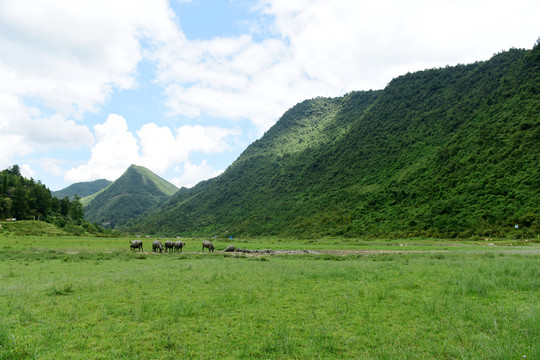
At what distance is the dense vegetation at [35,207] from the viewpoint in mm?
90719

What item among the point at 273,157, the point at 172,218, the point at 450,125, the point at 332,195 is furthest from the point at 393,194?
the point at 172,218

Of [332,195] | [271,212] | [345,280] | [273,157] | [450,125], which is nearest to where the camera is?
[345,280]

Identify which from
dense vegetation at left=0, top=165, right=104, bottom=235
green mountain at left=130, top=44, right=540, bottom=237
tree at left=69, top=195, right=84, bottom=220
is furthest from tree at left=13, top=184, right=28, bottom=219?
green mountain at left=130, top=44, right=540, bottom=237

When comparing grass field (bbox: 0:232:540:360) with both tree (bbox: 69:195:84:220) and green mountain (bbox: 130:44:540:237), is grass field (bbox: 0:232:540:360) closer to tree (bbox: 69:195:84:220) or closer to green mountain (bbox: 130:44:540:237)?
green mountain (bbox: 130:44:540:237)

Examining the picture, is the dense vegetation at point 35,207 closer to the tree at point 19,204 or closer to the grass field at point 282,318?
the tree at point 19,204

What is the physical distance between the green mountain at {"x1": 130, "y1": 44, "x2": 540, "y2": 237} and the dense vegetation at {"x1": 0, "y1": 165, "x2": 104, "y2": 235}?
4827 cm

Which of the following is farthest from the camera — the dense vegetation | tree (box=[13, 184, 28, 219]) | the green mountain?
tree (box=[13, 184, 28, 219])

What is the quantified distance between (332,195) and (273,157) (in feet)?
261

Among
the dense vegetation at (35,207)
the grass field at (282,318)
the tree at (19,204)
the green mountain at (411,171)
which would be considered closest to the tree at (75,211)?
the dense vegetation at (35,207)

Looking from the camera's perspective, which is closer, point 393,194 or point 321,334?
point 321,334

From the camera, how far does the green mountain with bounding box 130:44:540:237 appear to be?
58719 millimetres

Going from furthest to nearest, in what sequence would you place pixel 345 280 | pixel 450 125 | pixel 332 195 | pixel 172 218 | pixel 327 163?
pixel 172 218
pixel 327 163
pixel 332 195
pixel 450 125
pixel 345 280

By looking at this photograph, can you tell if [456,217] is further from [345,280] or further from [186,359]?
[186,359]

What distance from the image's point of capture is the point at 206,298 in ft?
41.2
